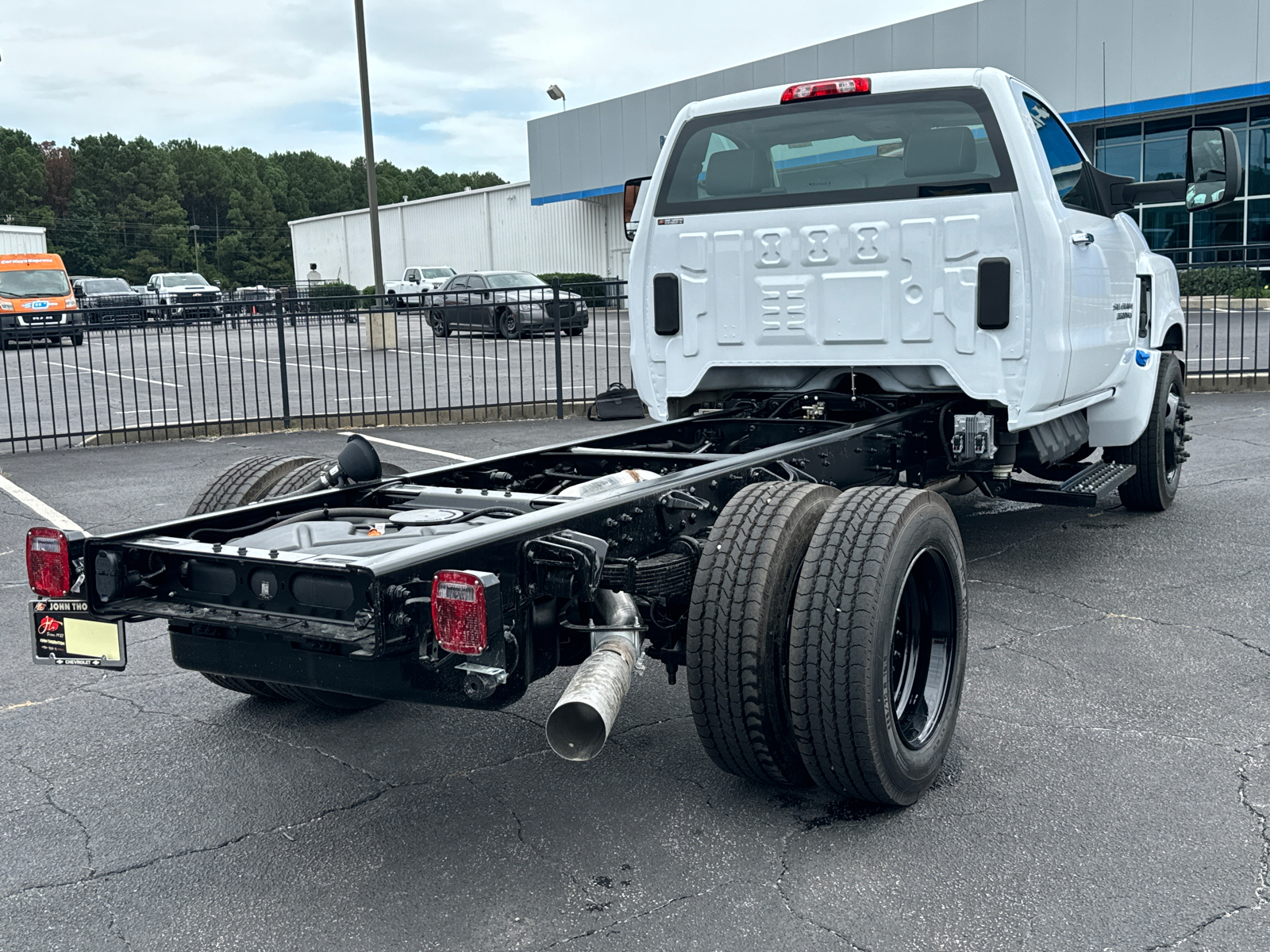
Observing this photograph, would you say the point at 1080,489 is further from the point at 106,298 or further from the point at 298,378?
the point at 106,298

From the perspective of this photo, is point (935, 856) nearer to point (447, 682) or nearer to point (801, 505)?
point (801, 505)

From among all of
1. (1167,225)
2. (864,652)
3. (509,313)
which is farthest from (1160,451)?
(1167,225)

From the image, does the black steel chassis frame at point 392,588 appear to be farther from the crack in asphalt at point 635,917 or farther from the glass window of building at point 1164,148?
the glass window of building at point 1164,148

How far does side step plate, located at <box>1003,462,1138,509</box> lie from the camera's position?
19.0 ft

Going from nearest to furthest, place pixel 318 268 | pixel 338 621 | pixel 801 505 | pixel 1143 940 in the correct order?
pixel 1143 940 → pixel 338 621 → pixel 801 505 → pixel 318 268

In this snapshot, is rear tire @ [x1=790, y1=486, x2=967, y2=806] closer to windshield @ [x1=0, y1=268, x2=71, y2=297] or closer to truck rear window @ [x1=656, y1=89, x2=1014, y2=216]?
truck rear window @ [x1=656, y1=89, x2=1014, y2=216]

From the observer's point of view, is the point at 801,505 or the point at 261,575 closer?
the point at 261,575

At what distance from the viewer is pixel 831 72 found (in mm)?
31562

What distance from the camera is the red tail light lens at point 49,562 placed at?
319 centimetres

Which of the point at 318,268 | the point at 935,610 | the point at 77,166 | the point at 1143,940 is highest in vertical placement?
the point at 77,166

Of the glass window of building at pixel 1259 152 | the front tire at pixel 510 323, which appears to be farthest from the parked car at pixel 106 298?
the glass window of building at pixel 1259 152

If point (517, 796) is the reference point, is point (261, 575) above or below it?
above

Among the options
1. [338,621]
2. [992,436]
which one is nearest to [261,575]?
[338,621]

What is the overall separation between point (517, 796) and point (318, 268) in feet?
213
